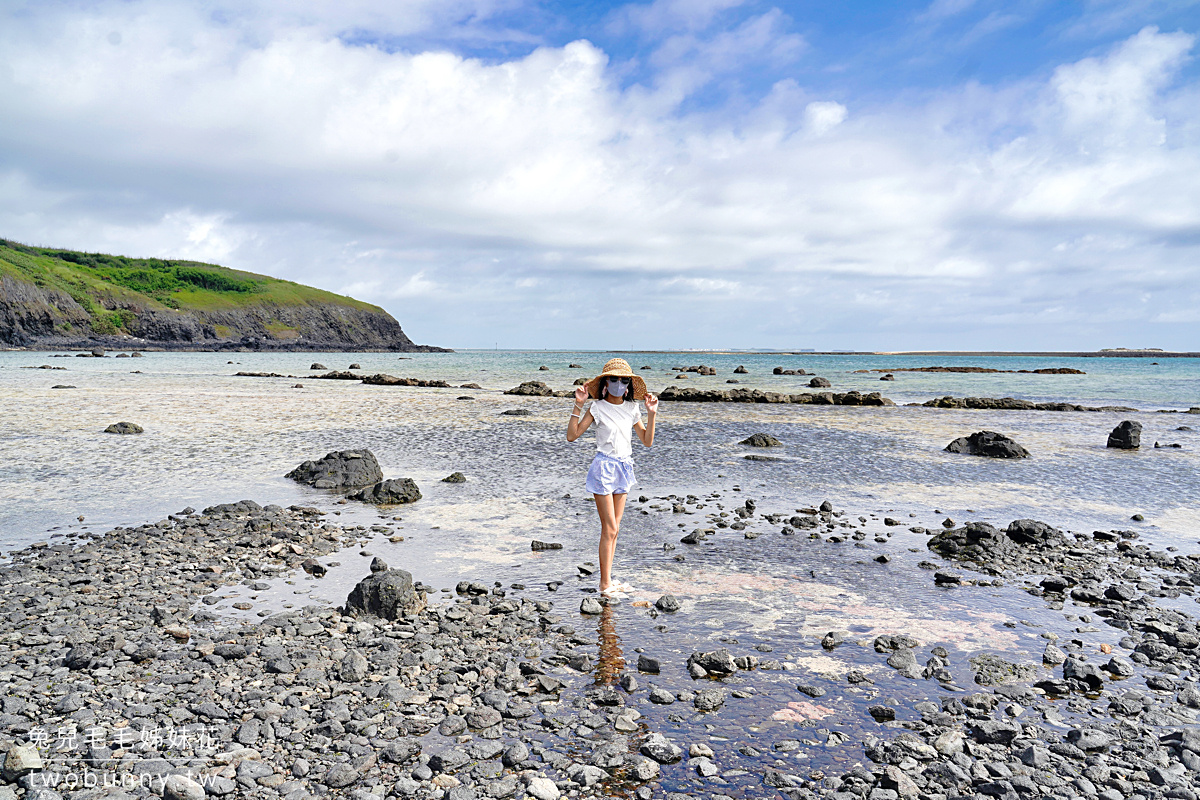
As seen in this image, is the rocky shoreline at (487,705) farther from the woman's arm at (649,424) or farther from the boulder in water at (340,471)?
the boulder in water at (340,471)

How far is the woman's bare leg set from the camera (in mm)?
8859

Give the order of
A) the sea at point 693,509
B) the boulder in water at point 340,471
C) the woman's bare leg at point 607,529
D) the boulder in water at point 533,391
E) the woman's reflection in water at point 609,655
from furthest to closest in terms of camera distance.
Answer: the boulder in water at point 533,391, the boulder in water at point 340,471, the woman's bare leg at point 607,529, the sea at point 693,509, the woman's reflection in water at point 609,655

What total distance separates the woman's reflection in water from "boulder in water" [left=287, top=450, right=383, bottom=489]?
9624 millimetres

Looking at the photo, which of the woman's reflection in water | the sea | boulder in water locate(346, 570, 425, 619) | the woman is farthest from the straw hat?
boulder in water locate(346, 570, 425, 619)

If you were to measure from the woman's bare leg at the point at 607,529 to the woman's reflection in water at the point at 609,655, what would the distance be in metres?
0.73

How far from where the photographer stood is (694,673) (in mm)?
6555

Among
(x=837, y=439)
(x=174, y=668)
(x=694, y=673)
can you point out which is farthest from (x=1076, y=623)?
(x=837, y=439)

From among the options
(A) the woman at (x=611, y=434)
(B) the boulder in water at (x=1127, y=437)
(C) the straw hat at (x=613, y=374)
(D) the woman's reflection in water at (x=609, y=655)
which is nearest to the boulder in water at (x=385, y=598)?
(D) the woman's reflection in water at (x=609, y=655)

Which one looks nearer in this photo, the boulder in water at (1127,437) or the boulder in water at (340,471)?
the boulder in water at (340,471)

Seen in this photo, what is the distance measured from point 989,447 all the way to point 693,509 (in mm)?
14009

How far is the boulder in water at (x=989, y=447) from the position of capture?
22156 millimetres

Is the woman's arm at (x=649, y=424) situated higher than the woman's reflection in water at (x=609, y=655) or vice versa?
the woman's arm at (x=649, y=424)

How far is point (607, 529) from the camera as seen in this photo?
897 cm

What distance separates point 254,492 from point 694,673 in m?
12.0
